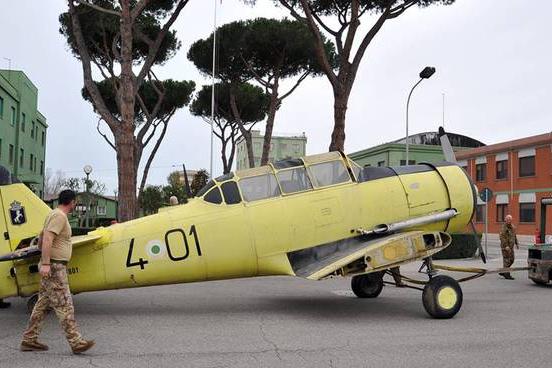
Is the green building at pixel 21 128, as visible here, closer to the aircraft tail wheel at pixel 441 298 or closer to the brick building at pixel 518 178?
the aircraft tail wheel at pixel 441 298

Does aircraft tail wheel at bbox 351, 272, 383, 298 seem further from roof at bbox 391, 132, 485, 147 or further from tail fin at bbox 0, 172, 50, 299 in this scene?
roof at bbox 391, 132, 485, 147

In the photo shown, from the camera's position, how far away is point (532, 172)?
37406mm

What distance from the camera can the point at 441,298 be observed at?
830 cm

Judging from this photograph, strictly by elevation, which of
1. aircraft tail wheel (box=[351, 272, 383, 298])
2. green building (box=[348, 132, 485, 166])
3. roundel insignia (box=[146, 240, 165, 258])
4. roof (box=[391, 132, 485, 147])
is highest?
roof (box=[391, 132, 485, 147])

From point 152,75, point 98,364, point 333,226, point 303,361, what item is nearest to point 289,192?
point 333,226

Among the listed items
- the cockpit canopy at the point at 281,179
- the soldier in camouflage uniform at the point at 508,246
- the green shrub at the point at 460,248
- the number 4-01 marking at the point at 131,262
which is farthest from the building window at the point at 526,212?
the number 4-01 marking at the point at 131,262

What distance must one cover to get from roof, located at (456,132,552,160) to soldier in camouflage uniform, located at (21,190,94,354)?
35683 millimetres

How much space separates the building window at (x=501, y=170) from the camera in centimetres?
4012

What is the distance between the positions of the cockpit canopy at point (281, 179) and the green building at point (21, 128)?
1166 inches

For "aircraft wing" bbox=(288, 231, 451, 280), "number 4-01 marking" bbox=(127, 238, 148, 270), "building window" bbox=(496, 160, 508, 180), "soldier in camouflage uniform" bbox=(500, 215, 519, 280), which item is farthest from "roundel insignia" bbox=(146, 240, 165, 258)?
"building window" bbox=(496, 160, 508, 180)

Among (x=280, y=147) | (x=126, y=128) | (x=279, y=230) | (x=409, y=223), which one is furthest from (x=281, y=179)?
(x=280, y=147)

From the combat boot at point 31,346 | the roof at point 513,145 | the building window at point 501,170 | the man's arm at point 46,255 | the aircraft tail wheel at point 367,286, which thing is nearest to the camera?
the man's arm at point 46,255

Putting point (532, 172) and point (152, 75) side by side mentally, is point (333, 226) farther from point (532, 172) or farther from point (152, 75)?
point (532, 172)

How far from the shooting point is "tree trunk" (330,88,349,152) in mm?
18688
